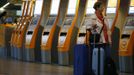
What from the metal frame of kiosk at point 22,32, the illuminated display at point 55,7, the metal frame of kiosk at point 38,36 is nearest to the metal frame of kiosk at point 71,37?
the illuminated display at point 55,7

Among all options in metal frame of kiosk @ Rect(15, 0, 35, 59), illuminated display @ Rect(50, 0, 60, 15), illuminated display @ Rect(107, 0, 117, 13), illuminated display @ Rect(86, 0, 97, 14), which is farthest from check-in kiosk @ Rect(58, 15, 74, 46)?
metal frame of kiosk @ Rect(15, 0, 35, 59)

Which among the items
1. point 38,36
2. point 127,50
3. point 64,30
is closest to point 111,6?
point 127,50

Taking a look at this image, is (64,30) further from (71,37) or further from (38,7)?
(38,7)

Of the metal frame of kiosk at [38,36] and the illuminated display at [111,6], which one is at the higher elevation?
the illuminated display at [111,6]

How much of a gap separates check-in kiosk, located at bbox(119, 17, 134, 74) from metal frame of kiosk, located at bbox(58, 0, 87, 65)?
2.40 meters

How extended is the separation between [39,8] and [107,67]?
24.2ft

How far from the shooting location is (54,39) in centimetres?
1519

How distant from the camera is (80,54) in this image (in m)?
9.48

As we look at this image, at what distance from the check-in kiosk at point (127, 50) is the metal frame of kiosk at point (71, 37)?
2.40 metres

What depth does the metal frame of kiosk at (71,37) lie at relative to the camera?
14.2 metres

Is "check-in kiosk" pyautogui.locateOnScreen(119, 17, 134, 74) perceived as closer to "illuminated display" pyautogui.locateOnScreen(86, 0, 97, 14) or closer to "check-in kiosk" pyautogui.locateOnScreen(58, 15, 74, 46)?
"illuminated display" pyautogui.locateOnScreen(86, 0, 97, 14)

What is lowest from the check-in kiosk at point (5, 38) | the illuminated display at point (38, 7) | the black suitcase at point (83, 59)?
the check-in kiosk at point (5, 38)

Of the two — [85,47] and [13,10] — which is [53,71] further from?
[13,10]

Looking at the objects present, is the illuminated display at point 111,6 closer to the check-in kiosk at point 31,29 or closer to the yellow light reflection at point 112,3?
the yellow light reflection at point 112,3
